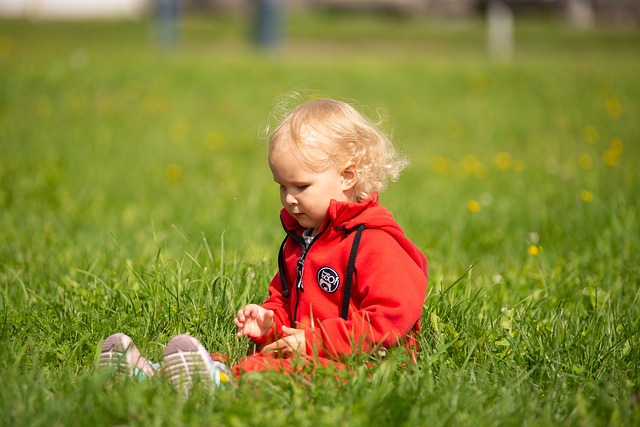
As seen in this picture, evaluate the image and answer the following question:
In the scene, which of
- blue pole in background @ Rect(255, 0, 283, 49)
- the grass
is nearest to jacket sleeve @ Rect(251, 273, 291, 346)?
the grass

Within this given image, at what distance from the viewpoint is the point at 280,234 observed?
204 inches

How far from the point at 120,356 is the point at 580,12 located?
115ft

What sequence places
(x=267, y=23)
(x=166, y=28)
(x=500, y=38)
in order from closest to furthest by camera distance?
(x=267, y=23)
(x=166, y=28)
(x=500, y=38)

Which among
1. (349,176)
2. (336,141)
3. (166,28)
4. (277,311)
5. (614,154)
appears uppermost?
(336,141)

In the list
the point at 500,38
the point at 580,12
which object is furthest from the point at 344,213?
the point at 580,12

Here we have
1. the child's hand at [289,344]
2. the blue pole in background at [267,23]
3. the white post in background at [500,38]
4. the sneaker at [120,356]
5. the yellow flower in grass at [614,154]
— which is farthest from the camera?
the white post in background at [500,38]

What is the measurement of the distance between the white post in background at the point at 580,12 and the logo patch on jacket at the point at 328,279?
1318 inches

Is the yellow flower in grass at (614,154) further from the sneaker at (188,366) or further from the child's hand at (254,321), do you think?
the sneaker at (188,366)

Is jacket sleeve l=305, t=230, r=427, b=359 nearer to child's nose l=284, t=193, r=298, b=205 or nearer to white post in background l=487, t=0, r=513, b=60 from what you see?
child's nose l=284, t=193, r=298, b=205

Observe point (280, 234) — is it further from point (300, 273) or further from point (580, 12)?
point (580, 12)

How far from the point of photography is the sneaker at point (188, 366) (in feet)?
8.50

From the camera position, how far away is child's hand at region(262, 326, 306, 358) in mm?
2801

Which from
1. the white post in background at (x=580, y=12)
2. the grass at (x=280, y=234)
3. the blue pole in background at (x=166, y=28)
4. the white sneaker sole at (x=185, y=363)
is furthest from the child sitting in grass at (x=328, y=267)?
the white post in background at (x=580, y=12)

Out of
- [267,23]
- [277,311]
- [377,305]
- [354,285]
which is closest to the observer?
[377,305]
